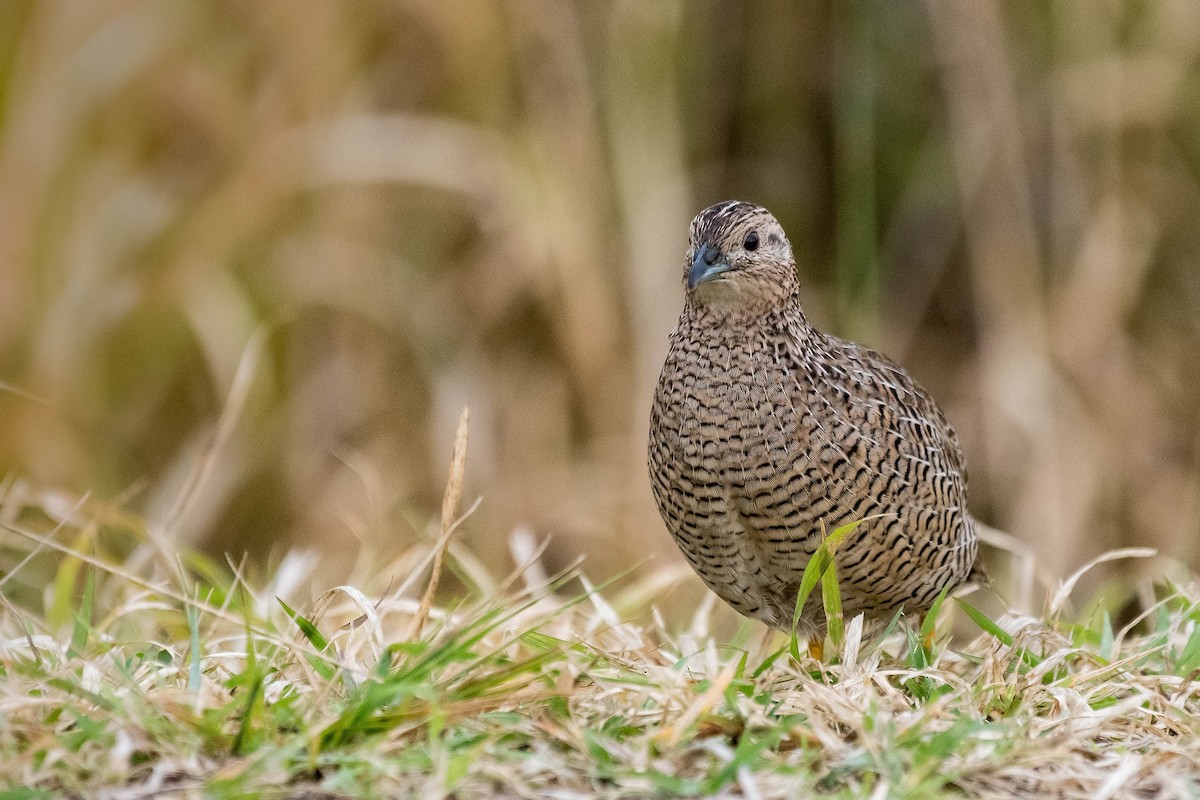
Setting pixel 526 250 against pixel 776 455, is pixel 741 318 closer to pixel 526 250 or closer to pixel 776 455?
pixel 776 455

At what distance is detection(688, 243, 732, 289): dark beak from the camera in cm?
338

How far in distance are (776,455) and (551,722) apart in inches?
38.8

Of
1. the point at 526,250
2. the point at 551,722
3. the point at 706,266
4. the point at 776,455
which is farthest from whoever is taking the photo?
the point at 526,250

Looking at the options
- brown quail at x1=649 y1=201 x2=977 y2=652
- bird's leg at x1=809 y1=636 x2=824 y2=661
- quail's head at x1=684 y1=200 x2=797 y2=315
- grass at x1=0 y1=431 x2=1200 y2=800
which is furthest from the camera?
bird's leg at x1=809 y1=636 x2=824 y2=661

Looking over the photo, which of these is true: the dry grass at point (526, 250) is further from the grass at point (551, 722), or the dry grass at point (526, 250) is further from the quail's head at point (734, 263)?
the grass at point (551, 722)

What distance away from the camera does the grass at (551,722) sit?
233 centimetres

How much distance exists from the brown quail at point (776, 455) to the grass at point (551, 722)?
288 mm

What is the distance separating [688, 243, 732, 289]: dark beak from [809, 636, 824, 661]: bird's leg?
96 cm

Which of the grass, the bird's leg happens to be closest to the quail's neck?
the grass

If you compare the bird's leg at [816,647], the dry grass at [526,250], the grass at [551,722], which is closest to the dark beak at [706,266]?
the grass at [551,722]

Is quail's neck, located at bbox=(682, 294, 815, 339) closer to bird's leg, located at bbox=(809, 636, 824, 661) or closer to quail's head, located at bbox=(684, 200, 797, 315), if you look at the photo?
quail's head, located at bbox=(684, 200, 797, 315)

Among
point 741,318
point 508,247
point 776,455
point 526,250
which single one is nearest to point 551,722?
point 776,455

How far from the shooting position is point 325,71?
602cm

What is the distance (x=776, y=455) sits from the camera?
10.8ft
